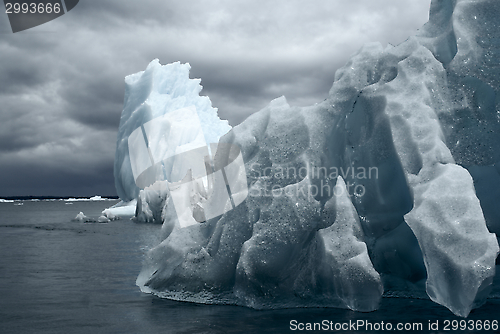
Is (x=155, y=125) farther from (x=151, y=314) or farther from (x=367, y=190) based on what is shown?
(x=151, y=314)

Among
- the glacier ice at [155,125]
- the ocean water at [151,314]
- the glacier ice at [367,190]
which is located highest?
the glacier ice at [155,125]

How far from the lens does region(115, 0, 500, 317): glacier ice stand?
505 cm

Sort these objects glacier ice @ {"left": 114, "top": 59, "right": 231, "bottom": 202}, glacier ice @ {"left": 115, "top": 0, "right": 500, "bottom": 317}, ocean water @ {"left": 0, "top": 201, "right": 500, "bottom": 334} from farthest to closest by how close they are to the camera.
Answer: glacier ice @ {"left": 114, "top": 59, "right": 231, "bottom": 202}
glacier ice @ {"left": 115, "top": 0, "right": 500, "bottom": 317}
ocean water @ {"left": 0, "top": 201, "right": 500, "bottom": 334}

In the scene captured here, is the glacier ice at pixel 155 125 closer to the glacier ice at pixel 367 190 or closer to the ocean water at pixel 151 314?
the ocean water at pixel 151 314

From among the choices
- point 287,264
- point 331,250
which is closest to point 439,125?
point 331,250

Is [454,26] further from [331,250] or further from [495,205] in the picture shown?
[331,250]

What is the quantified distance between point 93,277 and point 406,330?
212 inches

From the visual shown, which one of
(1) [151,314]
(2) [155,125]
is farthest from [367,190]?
(2) [155,125]

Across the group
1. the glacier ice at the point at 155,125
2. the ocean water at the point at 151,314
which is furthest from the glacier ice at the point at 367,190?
the glacier ice at the point at 155,125

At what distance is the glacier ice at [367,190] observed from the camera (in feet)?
16.6

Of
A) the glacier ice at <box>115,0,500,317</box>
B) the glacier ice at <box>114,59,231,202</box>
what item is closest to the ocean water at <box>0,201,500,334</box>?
the glacier ice at <box>115,0,500,317</box>

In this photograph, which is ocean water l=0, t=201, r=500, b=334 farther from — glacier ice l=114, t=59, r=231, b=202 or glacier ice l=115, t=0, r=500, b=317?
glacier ice l=114, t=59, r=231, b=202

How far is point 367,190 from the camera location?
614 centimetres

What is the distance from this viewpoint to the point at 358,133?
635 centimetres
